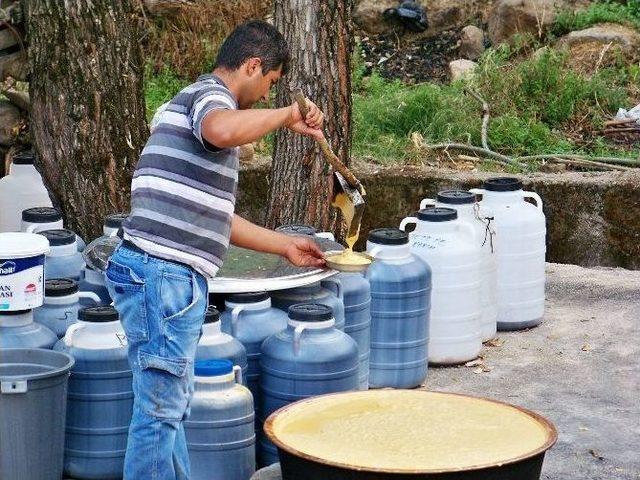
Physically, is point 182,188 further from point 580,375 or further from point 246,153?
point 246,153

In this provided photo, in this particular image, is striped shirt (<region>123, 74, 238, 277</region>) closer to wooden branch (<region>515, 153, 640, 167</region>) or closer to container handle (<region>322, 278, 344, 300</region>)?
container handle (<region>322, 278, 344, 300</region>)

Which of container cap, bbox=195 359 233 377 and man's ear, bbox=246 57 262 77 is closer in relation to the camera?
man's ear, bbox=246 57 262 77

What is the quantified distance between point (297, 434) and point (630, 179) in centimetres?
515

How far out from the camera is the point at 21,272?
4422 mm

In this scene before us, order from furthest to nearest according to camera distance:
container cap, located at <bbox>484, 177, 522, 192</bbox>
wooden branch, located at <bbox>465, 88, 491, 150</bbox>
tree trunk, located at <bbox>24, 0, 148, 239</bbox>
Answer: wooden branch, located at <bbox>465, 88, 491, 150</bbox>
container cap, located at <bbox>484, 177, 522, 192</bbox>
tree trunk, located at <bbox>24, 0, 148, 239</bbox>

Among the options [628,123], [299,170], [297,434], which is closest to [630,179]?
[628,123]

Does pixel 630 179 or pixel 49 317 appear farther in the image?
pixel 630 179

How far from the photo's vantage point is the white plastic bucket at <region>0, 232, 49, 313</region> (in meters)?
4.38

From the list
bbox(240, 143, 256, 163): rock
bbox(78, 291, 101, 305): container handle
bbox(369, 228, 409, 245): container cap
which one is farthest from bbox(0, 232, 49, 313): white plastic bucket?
bbox(240, 143, 256, 163): rock

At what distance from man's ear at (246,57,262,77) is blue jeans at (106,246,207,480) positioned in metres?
0.66

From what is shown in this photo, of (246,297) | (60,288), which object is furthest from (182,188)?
(60,288)

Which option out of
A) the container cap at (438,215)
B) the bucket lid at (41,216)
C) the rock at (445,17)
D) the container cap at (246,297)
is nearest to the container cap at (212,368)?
the container cap at (246,297)

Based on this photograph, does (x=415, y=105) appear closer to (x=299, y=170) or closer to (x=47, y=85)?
(x=299, y=170)

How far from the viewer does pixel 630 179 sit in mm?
8219
